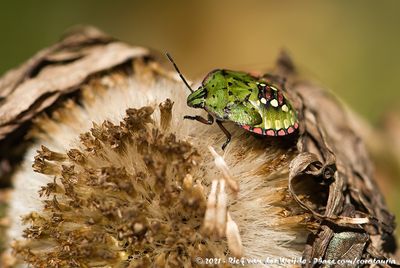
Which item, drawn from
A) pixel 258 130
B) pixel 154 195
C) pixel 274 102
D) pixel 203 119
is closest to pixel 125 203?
pixel 154 195

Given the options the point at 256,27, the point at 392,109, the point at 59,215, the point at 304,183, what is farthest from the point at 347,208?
the point at 256,27

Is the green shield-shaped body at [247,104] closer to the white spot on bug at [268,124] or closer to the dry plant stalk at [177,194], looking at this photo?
the white spot on bug at [268,124]

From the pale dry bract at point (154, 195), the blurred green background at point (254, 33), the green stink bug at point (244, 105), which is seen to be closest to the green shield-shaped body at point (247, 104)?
the green stink bug at point (244, 105)

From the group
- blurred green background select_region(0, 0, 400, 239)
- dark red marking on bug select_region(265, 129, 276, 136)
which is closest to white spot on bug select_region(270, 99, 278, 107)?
dark red marking on bug select_region(265, 129, 276, 136)

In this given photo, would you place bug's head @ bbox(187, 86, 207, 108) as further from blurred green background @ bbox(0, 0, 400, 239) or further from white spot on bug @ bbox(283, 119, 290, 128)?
blurred green background @ bbox(0, 0, 400, 239)

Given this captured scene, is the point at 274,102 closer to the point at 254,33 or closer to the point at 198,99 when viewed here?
the point at 198,99

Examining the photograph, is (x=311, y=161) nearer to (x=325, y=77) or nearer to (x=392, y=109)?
(x=392, y=109)
